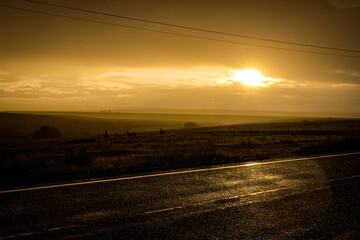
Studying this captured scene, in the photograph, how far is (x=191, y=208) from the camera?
6.05m

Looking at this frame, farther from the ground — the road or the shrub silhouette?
the road

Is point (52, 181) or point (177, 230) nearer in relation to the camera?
point (177, 230)

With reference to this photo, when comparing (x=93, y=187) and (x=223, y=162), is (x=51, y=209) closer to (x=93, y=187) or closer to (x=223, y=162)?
(x=93, y=187)

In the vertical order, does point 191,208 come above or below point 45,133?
above

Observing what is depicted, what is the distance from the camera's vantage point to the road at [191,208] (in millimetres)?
4902

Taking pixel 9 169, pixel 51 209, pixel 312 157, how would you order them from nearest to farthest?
1. pixel 51 209
2. pixel 9 169
3. pixel 312 157

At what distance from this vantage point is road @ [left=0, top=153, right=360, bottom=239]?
490 centimetres

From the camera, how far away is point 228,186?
7.77 metres

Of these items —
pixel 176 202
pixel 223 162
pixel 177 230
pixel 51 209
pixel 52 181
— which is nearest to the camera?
pixel 177 230

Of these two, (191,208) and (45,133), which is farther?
(45,133)

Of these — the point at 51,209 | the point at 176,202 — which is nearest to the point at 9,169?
the point at 51,209

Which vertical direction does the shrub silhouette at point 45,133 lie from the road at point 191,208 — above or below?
below

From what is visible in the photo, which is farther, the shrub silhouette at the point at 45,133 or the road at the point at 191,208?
the shrub silhouette at the point at 45,133

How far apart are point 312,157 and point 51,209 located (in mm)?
11178
